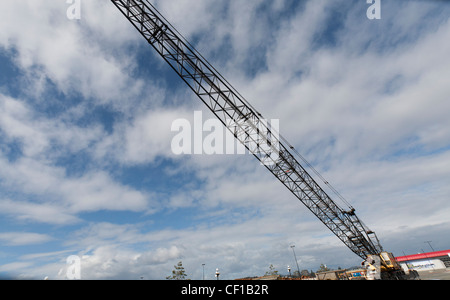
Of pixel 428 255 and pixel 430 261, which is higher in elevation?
pixel 428 255

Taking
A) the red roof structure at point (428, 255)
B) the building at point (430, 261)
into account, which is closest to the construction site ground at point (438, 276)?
the building at point (430, 261)

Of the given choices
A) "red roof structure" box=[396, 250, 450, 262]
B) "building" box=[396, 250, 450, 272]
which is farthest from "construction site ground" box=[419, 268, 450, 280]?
"red roof structure" box=[396, 250, 450, 262]

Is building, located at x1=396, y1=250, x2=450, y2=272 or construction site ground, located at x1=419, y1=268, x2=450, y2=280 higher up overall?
building, located at x1=396, y1=250, x2=450, y2=272

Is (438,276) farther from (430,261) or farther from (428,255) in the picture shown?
(428,255)

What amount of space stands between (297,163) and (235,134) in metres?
10.4

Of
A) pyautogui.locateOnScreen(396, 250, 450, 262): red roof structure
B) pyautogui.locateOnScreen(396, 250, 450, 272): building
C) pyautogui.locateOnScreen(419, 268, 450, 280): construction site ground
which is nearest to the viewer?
pyautogui.locateOnScreen(419, 268, 450, 280): construction site ground

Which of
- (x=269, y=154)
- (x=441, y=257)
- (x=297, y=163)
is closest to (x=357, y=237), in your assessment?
(x=297, y=163)

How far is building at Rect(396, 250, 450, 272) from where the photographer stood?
5981 centimetres

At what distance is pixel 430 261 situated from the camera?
61719mm

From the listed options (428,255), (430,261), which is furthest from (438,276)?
(428,255)

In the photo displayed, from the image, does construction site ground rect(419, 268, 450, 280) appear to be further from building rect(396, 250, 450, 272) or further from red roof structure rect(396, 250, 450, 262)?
red roof structure rect(396, 250, 450, 262)

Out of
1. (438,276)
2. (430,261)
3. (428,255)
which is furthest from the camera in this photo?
(428,255)
